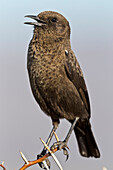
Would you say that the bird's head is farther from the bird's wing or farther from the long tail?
the long tail

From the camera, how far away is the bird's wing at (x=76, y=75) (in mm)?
3863

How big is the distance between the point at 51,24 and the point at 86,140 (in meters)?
1.66

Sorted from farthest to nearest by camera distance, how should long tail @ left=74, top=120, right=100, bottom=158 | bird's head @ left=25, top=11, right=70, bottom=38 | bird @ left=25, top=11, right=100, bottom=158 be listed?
1. long tail @ left=74, top=120, right=100, bottom=158
2. bird's head @ left=25, top=11, right=70, bottom=38
3. bird @ left=25, top=11, right=100, bottom=158

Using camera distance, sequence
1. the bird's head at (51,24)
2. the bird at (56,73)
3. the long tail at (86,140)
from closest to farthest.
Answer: the bird at (56,73)
the bird's head at (51,24)
the long tail at (86,140)

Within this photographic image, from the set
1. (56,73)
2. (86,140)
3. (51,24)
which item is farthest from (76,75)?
(86,140)

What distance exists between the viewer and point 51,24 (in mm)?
3865

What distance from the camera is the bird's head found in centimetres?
382

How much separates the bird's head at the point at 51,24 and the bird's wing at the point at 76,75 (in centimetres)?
28

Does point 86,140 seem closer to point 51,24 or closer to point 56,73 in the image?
point 56,73

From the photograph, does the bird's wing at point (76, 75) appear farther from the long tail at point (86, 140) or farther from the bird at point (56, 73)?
the long tail at point (86, 140)

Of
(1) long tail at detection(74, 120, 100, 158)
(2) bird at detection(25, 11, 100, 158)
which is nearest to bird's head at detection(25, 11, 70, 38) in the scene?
(2) bird at detection(25, 11, 100, 158)

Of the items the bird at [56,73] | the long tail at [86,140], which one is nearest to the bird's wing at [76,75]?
the bird at [56,73]

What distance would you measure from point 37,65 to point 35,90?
322 mm

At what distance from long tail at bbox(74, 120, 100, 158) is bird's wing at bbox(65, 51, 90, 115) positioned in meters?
0.27
